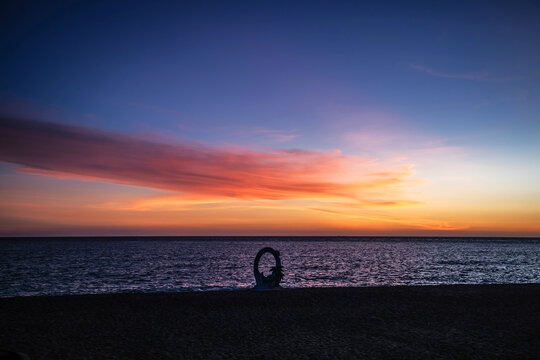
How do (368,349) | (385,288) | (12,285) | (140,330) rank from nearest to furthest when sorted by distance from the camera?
(368,349) < (140,330) < (385,288) < (12,285)

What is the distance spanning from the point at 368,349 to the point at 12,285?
3301cm

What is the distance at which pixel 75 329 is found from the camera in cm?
1367

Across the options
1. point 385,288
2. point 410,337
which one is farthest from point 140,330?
point 385,288

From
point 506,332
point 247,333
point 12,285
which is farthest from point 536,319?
point 12,285

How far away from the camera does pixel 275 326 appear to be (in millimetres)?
14297

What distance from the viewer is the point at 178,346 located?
11.7 metres

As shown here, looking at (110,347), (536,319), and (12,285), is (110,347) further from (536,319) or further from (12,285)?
(12,285)

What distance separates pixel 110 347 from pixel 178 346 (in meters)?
2.12

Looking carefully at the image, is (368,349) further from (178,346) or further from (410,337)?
(178,346)

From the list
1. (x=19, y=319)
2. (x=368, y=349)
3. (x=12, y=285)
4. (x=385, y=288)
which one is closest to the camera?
(x=368, y=349)

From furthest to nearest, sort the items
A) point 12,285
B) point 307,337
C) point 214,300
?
1. point 12,285
2. point 214,300
3. point 307,337

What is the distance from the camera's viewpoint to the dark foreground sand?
1123 cm

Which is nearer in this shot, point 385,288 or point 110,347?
point 110,347

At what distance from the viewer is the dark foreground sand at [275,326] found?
1123 cm
